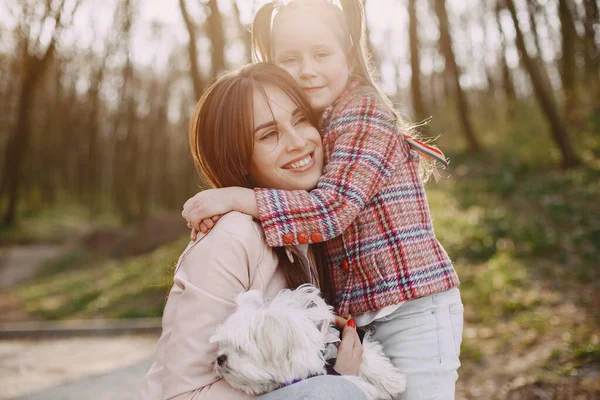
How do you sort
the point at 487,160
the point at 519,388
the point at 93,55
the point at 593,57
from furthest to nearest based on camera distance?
the point at 93,55, the point at 487,160, the point at 593,57, the point at 519,388

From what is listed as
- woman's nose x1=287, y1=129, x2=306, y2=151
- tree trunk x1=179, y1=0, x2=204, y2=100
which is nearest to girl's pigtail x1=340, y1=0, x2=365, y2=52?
woman's nose x1=287, y1=129, x2=306, y2=151

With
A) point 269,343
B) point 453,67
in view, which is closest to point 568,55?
point 453,67

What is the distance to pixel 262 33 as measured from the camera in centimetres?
Result: 300

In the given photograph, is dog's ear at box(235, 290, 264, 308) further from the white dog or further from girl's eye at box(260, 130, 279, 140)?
girl's eye at box(260, 130, 279, 140)

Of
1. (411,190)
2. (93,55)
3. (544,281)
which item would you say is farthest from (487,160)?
(93,55)

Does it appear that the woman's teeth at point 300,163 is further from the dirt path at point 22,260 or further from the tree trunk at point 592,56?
the dirt path at point 22,260

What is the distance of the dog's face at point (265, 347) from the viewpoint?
1817 millimetres

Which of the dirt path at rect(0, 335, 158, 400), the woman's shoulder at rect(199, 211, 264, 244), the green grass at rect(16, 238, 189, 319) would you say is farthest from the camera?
the green grass at rect(16, 238, 189, 319)

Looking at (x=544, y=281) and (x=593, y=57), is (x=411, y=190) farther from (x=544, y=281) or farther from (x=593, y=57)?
(x=593, y=57)

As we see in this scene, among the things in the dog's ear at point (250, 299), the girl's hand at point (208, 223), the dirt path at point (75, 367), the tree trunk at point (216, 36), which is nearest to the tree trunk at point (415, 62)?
the tree trunk at point (216, 36)

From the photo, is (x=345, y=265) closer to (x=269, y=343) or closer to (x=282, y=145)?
(x=282, y=145)

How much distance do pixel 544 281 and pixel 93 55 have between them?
78.1ft

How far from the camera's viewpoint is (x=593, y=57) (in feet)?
39.7

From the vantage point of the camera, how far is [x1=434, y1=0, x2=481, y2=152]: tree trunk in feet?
49.1
